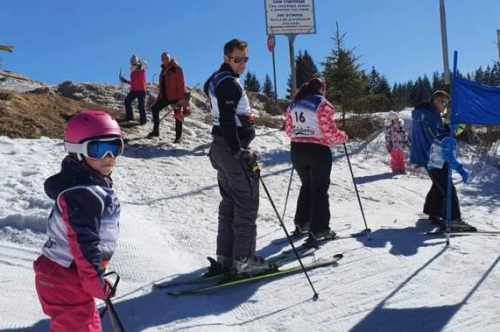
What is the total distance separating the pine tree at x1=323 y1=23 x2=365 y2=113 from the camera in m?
18.9

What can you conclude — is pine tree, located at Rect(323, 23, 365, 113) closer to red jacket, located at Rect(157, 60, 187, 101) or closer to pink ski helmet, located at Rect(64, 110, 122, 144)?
red jacket, located at Rect(157, 60, 187, 101)

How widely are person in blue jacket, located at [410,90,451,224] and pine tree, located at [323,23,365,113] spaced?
11.3 meters

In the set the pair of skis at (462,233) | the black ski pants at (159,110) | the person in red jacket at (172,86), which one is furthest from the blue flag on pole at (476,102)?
the black ski pants at (159,110)

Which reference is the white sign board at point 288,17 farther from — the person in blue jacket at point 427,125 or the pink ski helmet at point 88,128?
the pink ski helmet at point 88,128

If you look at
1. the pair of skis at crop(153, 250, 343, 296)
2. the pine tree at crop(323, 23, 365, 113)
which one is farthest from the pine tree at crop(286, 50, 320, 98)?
the pair of skis at crop(153, 250, 343, 296)

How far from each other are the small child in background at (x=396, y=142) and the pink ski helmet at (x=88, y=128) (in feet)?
35.1

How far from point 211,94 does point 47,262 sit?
2578mm

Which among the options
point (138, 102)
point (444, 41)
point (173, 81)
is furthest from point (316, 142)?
point (444, 41)

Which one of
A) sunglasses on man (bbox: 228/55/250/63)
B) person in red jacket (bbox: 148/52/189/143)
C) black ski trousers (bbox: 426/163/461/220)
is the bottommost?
black ski trousers (bbox: 426/163/461/220)

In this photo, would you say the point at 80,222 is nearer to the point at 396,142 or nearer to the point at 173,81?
the point at 173,81

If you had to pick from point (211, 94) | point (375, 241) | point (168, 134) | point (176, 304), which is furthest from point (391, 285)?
point (168, 134)

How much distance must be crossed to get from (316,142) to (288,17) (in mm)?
12526

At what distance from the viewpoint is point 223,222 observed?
17.2 ft

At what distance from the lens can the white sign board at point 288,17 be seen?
17.7 meters
